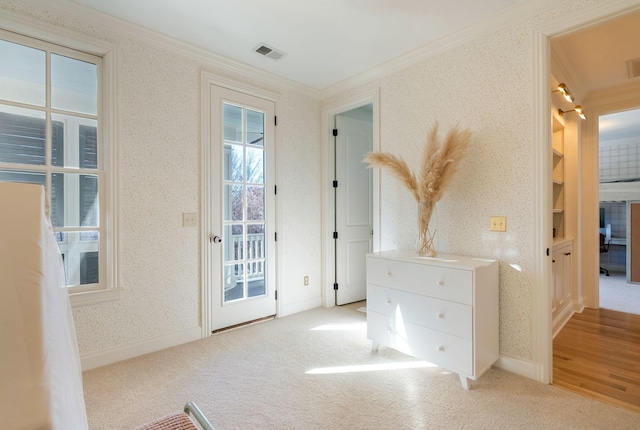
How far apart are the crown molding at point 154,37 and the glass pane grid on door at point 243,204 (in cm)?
37

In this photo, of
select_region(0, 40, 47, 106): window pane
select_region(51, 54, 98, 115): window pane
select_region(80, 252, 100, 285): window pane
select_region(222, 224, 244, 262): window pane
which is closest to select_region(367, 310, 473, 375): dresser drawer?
select_region(222, 224, 244, 262): window pane

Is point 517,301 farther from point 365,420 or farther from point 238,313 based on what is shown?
point 238,313

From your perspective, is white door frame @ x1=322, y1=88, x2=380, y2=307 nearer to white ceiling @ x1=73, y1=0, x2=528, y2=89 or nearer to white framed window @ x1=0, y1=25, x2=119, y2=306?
white ceiling @ x1=73, y1=0, x2=528, y2=89

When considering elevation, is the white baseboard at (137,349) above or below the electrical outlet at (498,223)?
below

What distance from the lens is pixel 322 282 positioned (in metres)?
3.82

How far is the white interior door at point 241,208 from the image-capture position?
294cm

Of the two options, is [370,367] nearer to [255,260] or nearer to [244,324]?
[244,324]

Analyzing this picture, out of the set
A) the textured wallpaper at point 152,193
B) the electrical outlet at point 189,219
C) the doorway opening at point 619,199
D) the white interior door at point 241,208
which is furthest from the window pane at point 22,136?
the doorway opening at point 619,199

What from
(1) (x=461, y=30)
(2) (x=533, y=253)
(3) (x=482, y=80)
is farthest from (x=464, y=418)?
(1) (x=461, y=30)

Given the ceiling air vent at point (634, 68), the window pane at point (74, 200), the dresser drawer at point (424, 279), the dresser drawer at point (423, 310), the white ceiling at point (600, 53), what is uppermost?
the white ceiling at point (600, 53)

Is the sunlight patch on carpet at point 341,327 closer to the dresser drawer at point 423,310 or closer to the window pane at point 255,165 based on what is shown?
the dresser drawer at point 423,310

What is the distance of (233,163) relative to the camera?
3.08 metres

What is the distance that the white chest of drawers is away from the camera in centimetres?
199

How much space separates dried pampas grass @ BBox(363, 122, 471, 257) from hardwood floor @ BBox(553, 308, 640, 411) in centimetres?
125
